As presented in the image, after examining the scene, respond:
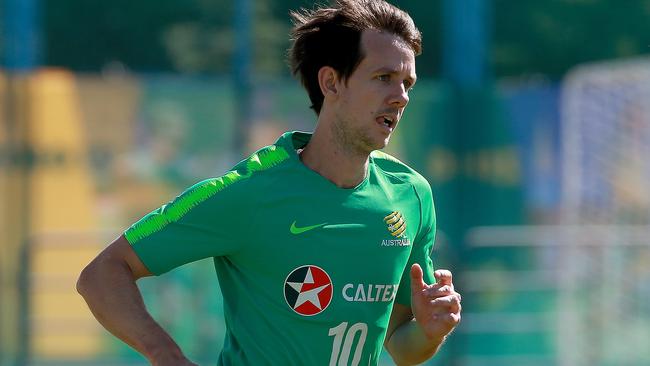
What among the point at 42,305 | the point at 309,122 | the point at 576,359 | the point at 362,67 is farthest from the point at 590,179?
the point at 362,67

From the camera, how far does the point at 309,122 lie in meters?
11.7

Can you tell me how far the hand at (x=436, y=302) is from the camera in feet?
11.8

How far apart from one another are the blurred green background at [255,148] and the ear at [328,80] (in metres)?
7.17

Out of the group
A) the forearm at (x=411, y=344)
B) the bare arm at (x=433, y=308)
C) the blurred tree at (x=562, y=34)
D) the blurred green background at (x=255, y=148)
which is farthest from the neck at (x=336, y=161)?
the blurred tree at (x=562, y=34)

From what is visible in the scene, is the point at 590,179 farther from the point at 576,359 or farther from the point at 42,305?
the point at 42,305

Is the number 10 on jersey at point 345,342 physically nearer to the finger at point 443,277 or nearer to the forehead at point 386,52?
the finger at point 443,277

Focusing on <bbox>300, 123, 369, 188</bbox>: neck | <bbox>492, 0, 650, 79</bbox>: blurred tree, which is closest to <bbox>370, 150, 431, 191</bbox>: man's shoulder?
<bbox>300, 123, 369, 188</bbox>: neck

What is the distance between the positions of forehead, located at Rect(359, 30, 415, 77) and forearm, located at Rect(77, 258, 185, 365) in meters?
0.89

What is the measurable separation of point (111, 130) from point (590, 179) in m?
4.19

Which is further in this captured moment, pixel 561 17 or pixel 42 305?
pixel 561 17

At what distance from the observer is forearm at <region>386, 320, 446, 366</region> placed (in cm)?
381

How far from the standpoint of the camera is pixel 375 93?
3713mm

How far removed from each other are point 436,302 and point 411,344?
32cm

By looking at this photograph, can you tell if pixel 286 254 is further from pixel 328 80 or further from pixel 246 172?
pixel 328 80
